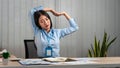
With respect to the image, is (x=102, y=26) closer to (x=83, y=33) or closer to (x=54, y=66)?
(x=83, y=33)

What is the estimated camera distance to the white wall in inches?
206

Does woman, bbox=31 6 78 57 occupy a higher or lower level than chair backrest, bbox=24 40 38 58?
higher

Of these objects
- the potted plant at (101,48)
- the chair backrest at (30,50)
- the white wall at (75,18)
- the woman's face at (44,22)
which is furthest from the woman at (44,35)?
the potted plant at (101,48)

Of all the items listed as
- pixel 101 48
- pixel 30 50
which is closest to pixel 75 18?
pixel 101 48

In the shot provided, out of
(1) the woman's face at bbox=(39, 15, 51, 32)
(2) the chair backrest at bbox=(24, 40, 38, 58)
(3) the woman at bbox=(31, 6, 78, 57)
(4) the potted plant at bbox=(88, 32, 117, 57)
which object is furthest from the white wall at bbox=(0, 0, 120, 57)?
(1) the woman's face at bbox=(39, 15, 51, 32)

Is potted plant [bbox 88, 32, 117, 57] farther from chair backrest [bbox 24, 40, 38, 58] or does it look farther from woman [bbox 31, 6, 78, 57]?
woman [bbox 31, 6, 78, 57]

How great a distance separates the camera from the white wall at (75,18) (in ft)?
17.2

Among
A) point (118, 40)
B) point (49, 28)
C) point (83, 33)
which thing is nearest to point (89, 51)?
point (83, 33)

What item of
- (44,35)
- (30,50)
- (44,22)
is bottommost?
(30,50)

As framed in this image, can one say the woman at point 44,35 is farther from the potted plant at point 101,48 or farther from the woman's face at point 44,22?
the potted plant at point 101,48

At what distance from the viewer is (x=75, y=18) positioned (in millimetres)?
5605

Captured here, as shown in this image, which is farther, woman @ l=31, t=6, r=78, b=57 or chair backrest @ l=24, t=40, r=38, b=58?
chair backrest @ l=24, t=40, r=38, b=58

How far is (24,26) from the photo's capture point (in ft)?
17.4

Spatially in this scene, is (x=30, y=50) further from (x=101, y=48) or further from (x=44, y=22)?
(x=101, y=48)
